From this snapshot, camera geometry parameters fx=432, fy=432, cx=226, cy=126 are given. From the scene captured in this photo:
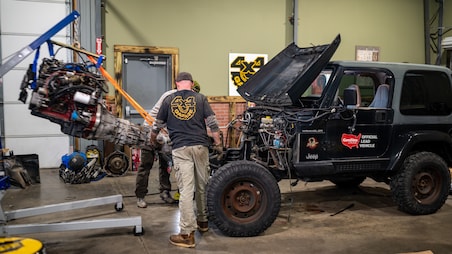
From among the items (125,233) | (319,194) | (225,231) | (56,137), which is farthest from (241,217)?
(56,137)

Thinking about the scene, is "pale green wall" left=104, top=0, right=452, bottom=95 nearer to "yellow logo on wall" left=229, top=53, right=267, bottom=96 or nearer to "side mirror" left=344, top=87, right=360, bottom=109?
"yellow logo on wall" left=229, top=53, right=267, bottom=96

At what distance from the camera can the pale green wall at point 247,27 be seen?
Answer: 9281mm

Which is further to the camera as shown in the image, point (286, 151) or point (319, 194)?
point (319, 194)

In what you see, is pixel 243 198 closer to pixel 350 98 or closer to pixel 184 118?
pixel 184 118

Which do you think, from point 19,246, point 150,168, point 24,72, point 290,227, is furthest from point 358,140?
point 24,72

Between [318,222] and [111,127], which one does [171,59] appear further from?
[318,222]

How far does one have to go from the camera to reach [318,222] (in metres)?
5.46

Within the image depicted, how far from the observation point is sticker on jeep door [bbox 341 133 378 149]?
5.41 meters

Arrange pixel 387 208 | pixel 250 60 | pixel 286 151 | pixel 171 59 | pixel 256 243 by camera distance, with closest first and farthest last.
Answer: pixel 256 243, pixel 286 151, pixel 387 208, pixel 171 59, pixel 250 60

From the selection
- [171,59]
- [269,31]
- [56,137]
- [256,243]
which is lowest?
[256,243]

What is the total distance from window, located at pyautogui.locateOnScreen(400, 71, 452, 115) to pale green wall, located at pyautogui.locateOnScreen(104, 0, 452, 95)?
486 cm

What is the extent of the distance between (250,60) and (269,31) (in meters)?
0.87

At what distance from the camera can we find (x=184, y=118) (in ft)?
15.2

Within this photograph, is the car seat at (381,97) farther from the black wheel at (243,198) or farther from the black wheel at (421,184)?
the black wheel at (243,198)
